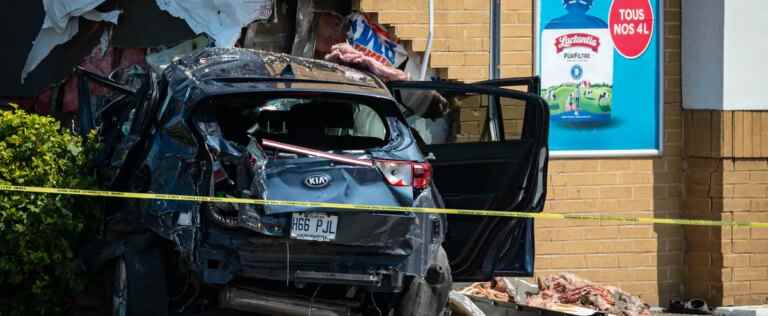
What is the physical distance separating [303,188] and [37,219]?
2168mm

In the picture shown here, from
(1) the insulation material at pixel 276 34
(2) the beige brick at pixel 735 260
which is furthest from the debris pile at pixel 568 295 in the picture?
(1) the insulation material at pixel 276 34

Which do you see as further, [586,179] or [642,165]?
[642,165]

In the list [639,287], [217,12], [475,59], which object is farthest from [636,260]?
[217,12]

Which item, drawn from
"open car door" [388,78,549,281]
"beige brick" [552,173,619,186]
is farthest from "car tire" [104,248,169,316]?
"beige brick" [552,173,619,186]

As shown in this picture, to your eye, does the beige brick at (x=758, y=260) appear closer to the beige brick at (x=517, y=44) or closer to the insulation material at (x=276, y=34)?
the beige brick at (x=517, y=44)

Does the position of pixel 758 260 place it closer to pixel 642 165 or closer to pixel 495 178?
pixel 642 165

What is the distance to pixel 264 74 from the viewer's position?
886 cm

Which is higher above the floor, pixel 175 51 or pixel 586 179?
pixel 175 51

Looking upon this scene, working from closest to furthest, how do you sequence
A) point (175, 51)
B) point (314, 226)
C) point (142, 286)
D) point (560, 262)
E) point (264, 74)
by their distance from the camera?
point (314, 226) → point (142, 286) → point (264, 74) → point (175, 51) → point (560, 262)

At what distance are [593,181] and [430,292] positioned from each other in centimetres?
388

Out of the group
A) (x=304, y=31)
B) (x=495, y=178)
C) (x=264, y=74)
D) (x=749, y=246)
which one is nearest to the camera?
(x=264, y=74)

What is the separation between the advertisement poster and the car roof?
3186mm

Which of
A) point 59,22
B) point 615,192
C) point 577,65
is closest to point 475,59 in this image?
point 577,65

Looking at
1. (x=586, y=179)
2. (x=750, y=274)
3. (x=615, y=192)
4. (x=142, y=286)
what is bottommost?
(x=750, y=274)
